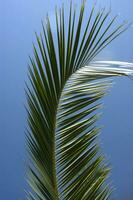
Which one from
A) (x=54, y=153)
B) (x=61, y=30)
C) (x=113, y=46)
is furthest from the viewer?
(x=113, y=46)

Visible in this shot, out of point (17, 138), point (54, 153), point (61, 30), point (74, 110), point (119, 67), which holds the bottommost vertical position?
point (17, 138)

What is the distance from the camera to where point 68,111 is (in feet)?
4.98

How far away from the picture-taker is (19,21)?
9.66 ft

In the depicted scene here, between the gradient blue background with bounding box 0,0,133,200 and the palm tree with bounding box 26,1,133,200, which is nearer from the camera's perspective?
the palm tree with bounding box 26,1,133,200

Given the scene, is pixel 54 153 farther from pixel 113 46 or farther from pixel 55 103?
pixel 113 46

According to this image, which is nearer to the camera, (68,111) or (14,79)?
(68,111)

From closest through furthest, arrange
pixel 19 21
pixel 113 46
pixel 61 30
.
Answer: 1. pixel 61 30
2. pixel 19 21
3. pixel 113 46

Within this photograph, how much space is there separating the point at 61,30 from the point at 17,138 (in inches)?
65.2

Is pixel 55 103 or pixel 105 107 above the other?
pixel 55 103

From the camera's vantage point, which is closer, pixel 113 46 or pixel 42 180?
pixel 42 180

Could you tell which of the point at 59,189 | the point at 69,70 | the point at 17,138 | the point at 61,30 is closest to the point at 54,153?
the point at 59,189

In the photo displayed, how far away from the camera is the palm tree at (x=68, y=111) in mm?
1465

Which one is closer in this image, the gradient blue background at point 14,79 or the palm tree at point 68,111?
the palm tree at point 68,111

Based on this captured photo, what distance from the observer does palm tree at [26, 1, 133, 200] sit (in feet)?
4.81
